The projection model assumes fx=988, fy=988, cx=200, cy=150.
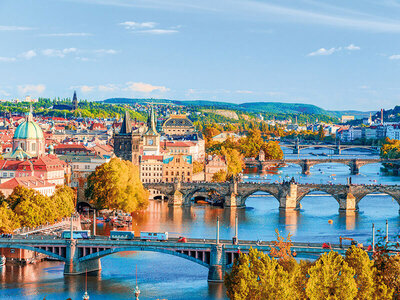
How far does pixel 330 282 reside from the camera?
40.9 m

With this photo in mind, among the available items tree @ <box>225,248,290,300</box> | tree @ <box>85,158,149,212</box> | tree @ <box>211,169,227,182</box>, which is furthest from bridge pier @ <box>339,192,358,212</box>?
tree @ <box>225,248,290,300</box>

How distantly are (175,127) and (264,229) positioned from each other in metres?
123

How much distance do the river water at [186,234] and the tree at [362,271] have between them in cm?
906

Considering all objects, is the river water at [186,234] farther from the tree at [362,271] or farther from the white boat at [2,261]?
the tree at [362,271]

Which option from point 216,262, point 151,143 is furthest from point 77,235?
point 151,143

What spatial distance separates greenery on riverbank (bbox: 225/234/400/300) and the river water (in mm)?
7608

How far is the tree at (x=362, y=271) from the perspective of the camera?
41.4 meters

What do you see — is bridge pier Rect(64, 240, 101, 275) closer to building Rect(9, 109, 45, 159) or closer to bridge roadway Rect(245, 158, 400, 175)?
building Rect(9, 109, 45, 159)

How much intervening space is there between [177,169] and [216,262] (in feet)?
160

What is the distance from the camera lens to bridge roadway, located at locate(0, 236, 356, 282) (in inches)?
2094

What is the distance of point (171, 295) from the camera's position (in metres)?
50.2

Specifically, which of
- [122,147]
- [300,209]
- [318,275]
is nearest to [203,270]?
[318,275]

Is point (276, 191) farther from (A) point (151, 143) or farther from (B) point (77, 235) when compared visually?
(B) point (77, 235)

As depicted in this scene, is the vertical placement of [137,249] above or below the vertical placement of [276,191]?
below
